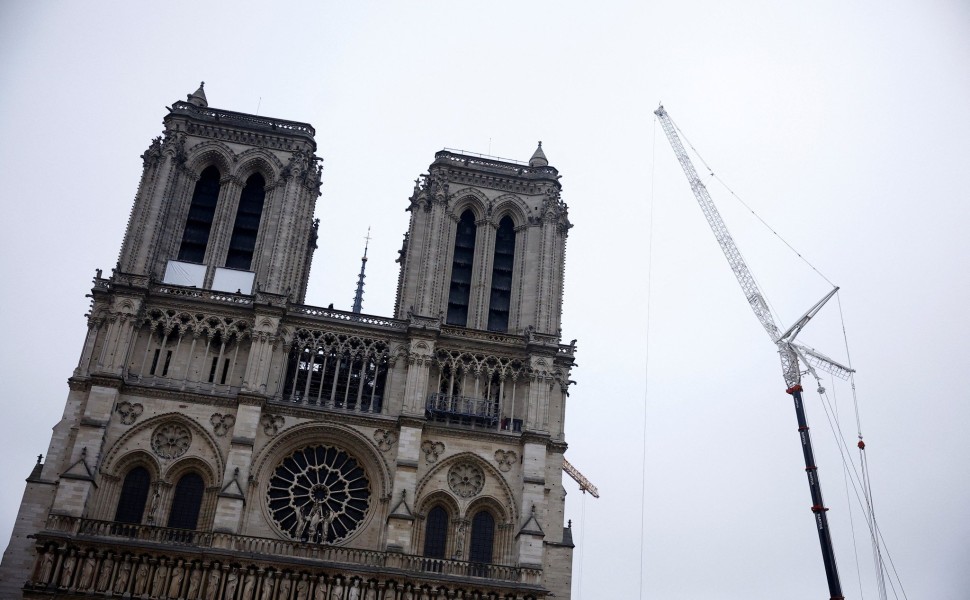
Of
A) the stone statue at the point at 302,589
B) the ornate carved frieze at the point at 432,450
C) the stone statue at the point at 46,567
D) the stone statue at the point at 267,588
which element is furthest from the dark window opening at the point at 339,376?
the stone statue at the point at 46,567

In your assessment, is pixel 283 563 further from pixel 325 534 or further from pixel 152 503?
pixel 152 503

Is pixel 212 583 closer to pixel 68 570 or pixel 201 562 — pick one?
pixel 201 562

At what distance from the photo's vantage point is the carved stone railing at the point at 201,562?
4362cm

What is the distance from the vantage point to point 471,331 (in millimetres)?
52938

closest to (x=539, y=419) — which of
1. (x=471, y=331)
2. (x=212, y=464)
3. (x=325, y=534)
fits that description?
(x=471, y=331)

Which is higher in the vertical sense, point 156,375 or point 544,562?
point 156,375

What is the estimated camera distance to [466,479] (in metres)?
50.0

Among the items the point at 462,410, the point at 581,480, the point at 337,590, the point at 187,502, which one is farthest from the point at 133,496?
the point at 581,480

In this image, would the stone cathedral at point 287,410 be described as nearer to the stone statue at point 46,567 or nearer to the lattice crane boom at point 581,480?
the stone statue at point 46,567

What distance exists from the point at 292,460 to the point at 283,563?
6.25 meters

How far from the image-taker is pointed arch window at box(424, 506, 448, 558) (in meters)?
48.6

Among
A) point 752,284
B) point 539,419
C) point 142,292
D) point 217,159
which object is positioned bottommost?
point 539,419

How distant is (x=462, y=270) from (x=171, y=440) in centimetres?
1925

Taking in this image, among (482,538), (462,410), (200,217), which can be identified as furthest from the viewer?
(200,217)
